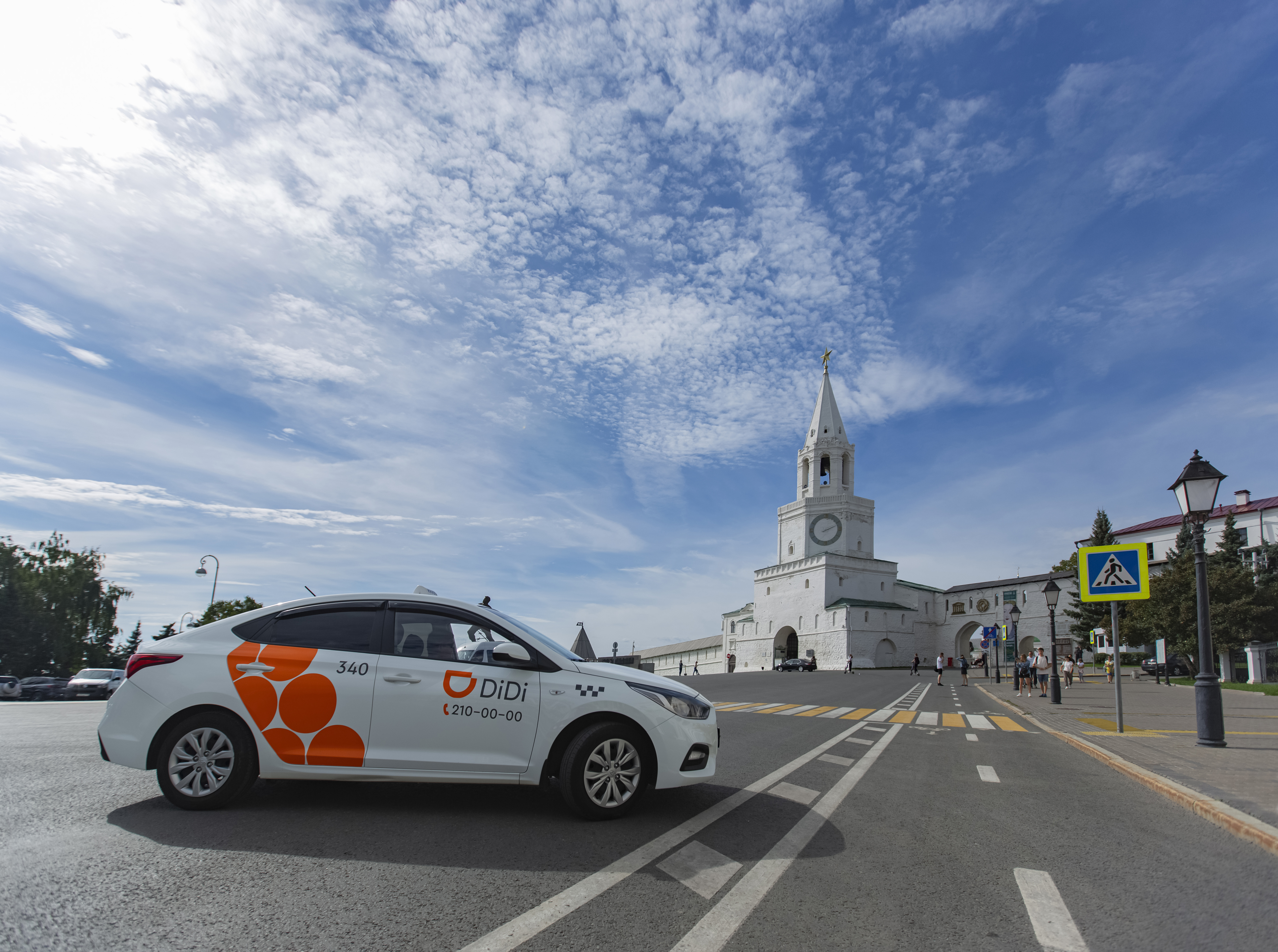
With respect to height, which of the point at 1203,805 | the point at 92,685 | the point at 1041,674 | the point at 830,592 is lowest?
the point at 92,685

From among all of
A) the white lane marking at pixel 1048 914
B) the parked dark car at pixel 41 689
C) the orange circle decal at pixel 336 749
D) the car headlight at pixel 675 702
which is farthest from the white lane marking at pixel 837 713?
the parked dark car at pixel 41 689

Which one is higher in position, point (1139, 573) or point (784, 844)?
point (1139, 573)

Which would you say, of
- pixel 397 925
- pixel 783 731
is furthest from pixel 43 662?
pixel 397 925

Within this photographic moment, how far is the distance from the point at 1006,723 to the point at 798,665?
5560 centimetres

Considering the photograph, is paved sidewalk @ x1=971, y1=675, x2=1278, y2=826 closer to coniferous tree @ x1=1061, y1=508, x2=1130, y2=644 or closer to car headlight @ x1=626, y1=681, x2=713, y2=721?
car headlight @ x1=626, y1=681, x2=713, y2=721

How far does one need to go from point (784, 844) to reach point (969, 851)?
1.28 metres

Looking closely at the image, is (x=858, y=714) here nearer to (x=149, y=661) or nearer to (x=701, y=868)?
(x=701, y=868)

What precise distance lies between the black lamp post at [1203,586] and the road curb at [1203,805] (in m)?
1.64

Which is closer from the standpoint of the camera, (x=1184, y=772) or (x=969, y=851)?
(x=969, y=851)

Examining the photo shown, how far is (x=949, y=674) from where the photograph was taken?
63.5m

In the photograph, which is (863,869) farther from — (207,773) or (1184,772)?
(1184,772)

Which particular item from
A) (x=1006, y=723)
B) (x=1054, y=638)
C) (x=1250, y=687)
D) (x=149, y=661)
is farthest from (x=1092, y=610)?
(x=149, y=661)

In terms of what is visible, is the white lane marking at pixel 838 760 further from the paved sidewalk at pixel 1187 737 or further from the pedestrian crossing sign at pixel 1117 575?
the pedestrian crossing sign at pixel 1117 575

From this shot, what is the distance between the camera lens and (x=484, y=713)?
526 cm
